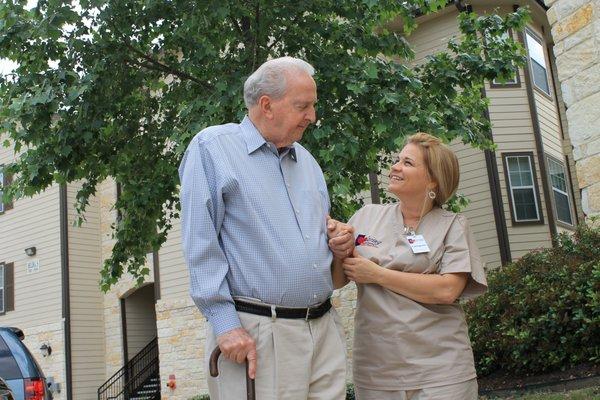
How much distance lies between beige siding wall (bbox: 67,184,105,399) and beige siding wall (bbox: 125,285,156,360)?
2.31 ft

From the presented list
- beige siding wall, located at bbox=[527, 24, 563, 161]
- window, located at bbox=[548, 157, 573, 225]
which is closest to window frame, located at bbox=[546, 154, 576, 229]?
window, located at bbox=[548, 157, 573, 225]

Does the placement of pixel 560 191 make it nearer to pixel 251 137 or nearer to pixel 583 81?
pixel 583 81

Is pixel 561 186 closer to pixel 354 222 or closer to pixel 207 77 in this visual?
pixel 207 77

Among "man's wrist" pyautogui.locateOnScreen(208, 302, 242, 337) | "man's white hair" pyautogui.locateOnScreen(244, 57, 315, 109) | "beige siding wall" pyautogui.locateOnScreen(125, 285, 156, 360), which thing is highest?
"beige siding wall" pyautogui.locateOnScreen(125, 285, 156, 360)

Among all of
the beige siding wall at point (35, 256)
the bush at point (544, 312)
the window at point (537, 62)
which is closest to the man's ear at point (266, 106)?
the bush at point (544, 312)

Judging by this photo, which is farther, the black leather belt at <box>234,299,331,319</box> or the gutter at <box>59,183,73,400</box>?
the gutter at <box>59,183,73,400</box>

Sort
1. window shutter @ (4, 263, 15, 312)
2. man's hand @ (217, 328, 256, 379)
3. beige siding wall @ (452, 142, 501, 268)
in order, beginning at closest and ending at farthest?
man's hand @ (217, 328, 256, 379) < beige siding wall @ (452, 142, 501, 268) < window shutter @ (4, 263, 15, 312)

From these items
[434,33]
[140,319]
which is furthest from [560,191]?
[140,319]

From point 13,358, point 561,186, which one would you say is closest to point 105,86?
point 13,358

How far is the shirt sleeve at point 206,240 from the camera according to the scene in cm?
248

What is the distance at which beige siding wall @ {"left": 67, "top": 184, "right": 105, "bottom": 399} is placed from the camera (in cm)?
1716

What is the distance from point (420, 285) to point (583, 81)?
119 inches

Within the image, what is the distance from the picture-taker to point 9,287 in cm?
1877

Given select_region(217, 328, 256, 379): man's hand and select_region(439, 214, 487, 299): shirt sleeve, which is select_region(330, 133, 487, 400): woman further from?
select_region(217, 328, 256, 379): man's hand
